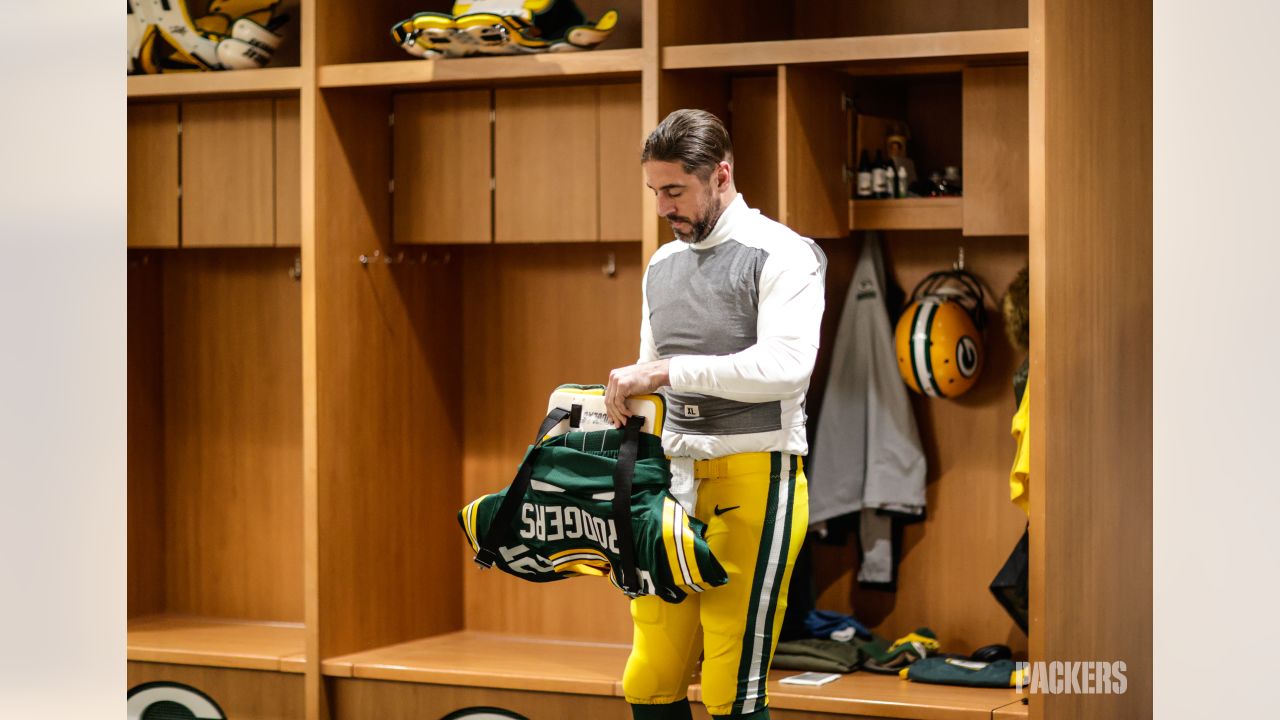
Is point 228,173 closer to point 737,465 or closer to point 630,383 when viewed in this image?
point 630,383

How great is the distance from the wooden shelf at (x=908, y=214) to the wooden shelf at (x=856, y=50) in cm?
39

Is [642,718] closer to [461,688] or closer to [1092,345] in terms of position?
[461,688]

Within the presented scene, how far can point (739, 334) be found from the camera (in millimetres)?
2510

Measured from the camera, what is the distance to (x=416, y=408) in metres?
4.03

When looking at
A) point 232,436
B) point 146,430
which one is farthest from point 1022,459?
point 146,430

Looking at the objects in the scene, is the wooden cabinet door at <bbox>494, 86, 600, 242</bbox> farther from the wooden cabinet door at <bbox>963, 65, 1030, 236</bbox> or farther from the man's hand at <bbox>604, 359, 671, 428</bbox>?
the man's hand at <bbox>604, 359, 671, 428</bbox>

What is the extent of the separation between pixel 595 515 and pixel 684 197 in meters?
0.62

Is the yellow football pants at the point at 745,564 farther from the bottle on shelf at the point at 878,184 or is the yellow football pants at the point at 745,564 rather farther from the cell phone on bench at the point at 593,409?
the bottle on shelf at the point at 878,184

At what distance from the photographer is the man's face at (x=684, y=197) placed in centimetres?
248

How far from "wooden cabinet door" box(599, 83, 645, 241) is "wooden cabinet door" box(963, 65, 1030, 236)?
871 mm

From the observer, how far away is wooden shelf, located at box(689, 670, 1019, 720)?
3094mm

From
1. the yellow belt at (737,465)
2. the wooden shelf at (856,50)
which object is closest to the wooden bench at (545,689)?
the yellow belt at (737,465)
